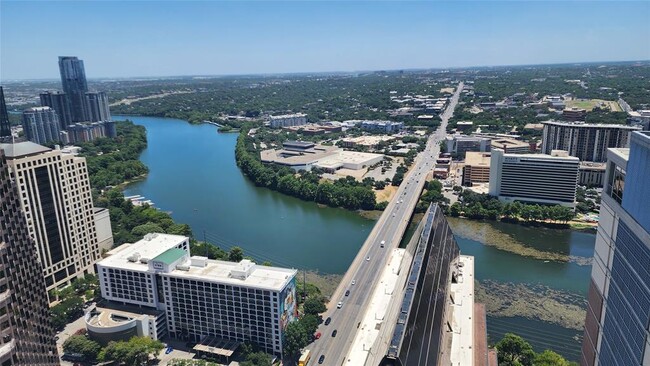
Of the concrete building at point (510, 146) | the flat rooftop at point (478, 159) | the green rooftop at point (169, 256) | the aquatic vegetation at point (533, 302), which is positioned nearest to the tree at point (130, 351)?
the green rooftop at point (169, 256)

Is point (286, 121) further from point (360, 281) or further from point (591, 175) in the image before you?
point (360, 281)

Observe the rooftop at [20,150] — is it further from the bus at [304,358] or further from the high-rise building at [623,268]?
the high-rise building at [623,268]

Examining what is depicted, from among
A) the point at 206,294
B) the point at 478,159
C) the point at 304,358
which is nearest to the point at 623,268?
the point at 304,358

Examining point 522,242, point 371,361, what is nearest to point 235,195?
point 522,242

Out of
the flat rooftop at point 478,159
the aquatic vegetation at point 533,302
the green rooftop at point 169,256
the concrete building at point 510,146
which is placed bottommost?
the aquatic vegetation at point 533,302

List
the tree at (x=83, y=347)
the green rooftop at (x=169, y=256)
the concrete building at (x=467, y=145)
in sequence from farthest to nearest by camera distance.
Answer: the concrete building at (x=467, y=145) → the green rooftop at (x=169, y=256) → the tree at (x=83, y=347)

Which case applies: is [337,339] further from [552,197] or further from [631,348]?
[552,197]
